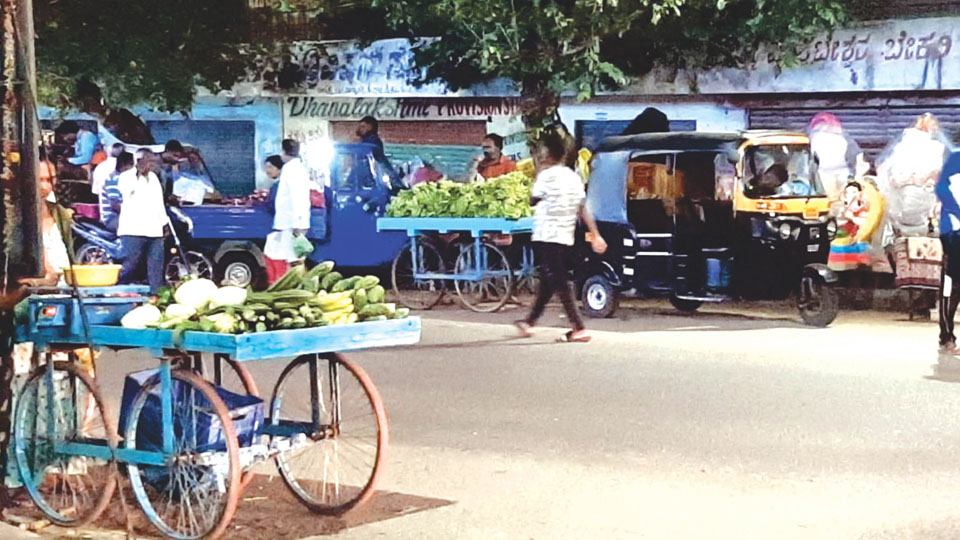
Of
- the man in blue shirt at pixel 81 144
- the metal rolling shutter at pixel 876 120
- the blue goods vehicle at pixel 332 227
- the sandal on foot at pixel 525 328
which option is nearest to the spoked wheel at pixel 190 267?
the blue goods vehicle at pixel 332 227

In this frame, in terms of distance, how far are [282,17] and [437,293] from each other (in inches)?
402

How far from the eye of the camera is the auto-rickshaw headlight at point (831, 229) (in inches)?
595

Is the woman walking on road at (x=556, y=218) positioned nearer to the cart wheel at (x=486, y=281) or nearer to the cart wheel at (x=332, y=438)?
the cart wheel at (x=486, y=281)

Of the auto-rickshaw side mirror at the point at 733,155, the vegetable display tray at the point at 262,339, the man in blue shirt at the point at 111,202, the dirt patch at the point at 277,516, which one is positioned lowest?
the dirt patch at the point at 277,516

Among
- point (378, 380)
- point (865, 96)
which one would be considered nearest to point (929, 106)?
point (865, 96)

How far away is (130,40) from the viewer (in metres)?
24.4

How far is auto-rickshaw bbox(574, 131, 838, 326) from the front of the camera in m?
14.8

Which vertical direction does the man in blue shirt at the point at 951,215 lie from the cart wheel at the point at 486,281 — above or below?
above

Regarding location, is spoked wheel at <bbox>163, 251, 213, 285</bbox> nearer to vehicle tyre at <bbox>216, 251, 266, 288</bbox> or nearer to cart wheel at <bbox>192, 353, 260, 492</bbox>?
vehicle tyre at <bbox>216, 251, 266, 288</bbox>

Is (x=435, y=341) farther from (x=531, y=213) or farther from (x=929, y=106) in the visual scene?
(x=929, y=106)

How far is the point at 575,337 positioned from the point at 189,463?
7.29 m

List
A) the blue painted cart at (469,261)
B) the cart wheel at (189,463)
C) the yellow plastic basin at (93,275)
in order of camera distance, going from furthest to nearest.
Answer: the blue painted cart at (469,261), the yellow plastic basin at (93,275), the cart wheel at (189,463)

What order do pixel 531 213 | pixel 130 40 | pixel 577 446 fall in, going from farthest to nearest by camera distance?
pixel 130 40 < pixel 531 213 < pixel 577 446

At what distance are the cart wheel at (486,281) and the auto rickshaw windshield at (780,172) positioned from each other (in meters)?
2.99
